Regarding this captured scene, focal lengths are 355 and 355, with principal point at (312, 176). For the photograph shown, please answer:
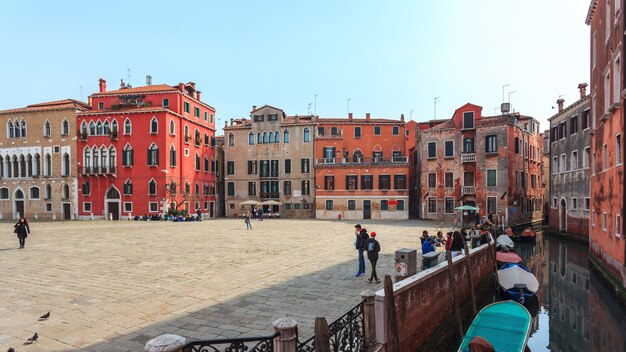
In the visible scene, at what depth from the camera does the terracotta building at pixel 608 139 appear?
1234 cm

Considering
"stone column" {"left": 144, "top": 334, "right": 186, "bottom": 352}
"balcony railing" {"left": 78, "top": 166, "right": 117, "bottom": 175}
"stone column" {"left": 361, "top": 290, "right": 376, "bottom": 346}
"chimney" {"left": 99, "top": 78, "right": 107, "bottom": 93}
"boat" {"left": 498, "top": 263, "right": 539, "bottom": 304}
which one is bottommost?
"boat" {"left": 498, "top": 263, "right": 539, "bottom": 304}

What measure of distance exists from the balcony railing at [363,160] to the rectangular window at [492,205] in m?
8.55

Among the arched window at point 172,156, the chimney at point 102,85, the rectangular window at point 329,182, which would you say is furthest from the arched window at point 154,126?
A: the rectangular window at point 329,182

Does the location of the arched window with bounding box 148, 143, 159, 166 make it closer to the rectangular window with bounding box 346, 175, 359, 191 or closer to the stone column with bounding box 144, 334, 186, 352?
the rectangular window with bounding box 346, 175, 359, 191

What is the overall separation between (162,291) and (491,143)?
99.3ft

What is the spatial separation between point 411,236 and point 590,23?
1498 cm

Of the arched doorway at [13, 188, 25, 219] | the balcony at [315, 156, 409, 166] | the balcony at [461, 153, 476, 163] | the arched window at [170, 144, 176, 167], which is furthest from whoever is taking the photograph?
the arched doorway at [13, 188, 25, 219]

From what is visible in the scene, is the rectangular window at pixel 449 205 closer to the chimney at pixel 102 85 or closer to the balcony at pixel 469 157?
the balcony at pixel 469 157

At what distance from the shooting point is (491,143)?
1234 inches

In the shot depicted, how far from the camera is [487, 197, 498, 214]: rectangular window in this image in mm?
31062

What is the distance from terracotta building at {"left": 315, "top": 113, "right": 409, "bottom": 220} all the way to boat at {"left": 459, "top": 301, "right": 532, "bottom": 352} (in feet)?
89.3

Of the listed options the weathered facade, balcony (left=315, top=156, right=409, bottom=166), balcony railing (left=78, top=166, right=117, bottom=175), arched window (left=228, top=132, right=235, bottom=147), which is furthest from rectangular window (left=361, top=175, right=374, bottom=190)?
balcony railing (left=78, top=166, right=117, bottom=175)

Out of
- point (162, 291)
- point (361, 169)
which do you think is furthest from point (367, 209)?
point (162, 291)

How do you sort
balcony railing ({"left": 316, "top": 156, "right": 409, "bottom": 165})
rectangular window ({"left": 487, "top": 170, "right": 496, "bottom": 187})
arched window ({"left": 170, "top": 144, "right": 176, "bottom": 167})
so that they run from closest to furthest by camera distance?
rectangular window ({"left": 487, "top": 170, "right": 496, "bottom": 187})
arched window ({"left": 170, "top": 144, "right": 176, "bottom": 167})
balcony railing ({"left": 316, "top": 156, "right": 409, "bottom": 165})
